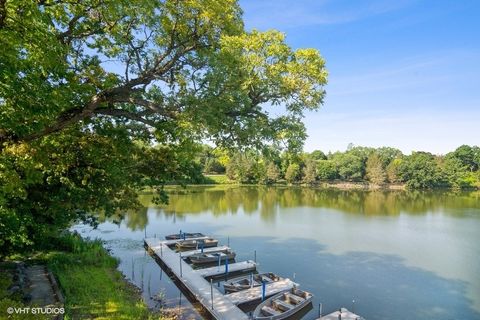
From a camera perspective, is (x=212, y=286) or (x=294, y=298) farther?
(x=212, y=286)

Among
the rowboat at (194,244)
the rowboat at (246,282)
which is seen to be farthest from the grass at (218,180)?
the rowboat at (246,282)

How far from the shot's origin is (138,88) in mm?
9766

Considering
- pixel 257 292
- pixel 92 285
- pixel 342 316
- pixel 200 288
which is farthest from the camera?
pixel 200 288

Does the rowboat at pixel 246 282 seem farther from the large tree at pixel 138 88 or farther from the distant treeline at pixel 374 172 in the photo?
the distant treeline at pixel 374 172

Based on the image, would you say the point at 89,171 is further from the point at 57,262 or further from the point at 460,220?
the point at 460,220

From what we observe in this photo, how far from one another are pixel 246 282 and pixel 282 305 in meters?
3.22

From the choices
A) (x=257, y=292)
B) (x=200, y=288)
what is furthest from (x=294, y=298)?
(x=200, y=288)

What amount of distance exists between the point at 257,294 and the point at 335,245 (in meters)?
13.5

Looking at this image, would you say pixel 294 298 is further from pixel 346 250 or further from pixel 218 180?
pixel 218 180

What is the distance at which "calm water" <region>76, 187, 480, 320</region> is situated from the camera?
17.2 m

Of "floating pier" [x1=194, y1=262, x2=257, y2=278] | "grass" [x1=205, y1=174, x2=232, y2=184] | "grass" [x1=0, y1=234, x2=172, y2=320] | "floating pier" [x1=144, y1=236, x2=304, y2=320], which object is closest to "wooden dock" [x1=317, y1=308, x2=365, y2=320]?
"floating pier" [x1=144, y1=236, x2=304, y2=320]

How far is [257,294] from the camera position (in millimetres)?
16344

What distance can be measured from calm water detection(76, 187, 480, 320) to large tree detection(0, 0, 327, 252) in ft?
24.1

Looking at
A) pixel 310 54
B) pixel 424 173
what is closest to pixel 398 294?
pixel 310 54
